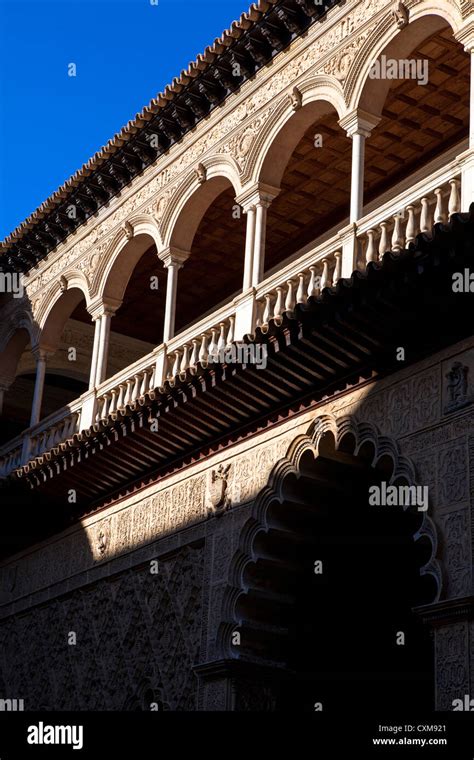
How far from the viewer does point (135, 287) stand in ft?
49.5

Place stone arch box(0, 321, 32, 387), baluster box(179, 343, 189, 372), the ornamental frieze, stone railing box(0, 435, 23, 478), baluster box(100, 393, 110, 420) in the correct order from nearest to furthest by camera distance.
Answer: the ornamental frieze
baluster box(179, 343, 189, 372)
baluster box(100, 393, 110, 420)
stone railing box(0, 435, 23, 478)
stone arch box(0, 321, 32, 387)

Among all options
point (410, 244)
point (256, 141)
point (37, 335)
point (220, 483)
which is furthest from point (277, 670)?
point (37, 335)

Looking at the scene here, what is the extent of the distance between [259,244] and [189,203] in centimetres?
156

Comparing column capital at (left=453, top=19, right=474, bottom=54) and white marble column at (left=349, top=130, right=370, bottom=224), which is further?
white marble column at (left=349, top=130, right=370, bottom=224)

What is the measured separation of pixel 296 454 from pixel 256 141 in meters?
3.11

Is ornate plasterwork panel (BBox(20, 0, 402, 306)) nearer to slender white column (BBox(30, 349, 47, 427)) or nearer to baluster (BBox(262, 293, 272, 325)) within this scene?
slender white column (BBox(30, 349, 47, 427))

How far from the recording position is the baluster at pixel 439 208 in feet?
26.9

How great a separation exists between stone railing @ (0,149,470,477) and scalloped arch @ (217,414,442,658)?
2.88 feet

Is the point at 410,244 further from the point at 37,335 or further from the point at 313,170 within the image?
the point at 37,335

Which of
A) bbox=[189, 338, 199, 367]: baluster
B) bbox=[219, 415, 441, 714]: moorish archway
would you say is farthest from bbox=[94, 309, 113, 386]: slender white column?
bbox=[219, 415, 441, 714]: moorish archway

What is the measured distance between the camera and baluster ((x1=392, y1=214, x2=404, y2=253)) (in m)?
8.52

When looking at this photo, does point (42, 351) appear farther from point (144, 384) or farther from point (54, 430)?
point (144, 384)

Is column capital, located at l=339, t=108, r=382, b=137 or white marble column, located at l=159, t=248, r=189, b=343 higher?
column capital, located at l=339, t=108, r=382, b=137

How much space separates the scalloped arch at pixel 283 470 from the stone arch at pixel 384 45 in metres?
2.60
